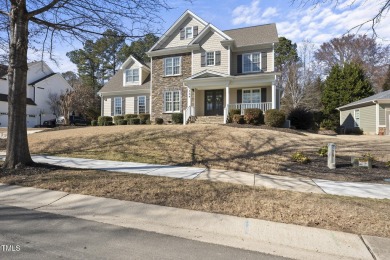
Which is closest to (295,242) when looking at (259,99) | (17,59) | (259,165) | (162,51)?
(259,165)

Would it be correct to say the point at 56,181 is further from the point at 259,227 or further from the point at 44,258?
the point at 259,227

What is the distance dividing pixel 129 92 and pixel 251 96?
40.2 feet

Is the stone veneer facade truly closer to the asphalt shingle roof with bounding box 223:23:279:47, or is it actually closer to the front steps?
the front steps

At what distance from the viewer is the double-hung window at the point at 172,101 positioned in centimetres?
2334

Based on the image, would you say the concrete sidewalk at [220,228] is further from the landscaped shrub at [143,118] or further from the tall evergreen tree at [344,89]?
the tall evergreen tree at [344,89]

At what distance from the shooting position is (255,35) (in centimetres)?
2297

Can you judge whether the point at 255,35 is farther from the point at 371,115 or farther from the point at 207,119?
the point at 371,115

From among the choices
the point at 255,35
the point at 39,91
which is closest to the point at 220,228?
the point at 255,35

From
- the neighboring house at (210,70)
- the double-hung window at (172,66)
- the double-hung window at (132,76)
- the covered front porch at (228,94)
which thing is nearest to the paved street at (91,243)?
the covered front porch at (228,94)

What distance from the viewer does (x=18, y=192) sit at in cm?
615

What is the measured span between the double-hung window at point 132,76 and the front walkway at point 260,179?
732 inches

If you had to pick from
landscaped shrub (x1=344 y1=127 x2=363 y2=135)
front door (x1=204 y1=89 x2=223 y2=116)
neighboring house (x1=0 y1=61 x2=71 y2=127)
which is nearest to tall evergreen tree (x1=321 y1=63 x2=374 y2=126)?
landscaped shrub (x1=344 y1=127 x2=363 y2=135)

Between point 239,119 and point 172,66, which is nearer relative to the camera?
point 239,119

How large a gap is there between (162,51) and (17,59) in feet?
53.7
